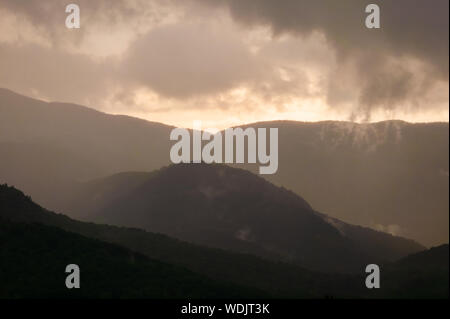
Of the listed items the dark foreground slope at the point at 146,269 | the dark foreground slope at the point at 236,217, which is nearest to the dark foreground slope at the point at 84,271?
the dark foreground slope at the point at 146,269

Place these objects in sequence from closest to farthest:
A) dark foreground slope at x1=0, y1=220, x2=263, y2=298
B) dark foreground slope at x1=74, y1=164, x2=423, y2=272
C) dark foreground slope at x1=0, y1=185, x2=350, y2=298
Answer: dark foreground slope at x1=0, y1=220, x2=263, y2=298 < dark foreground slope at x1=0, y1=185, x2=350, y2=298 < dark foreground slope at x1=74, y1=164, x2=423, y2=272

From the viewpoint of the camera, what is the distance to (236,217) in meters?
167

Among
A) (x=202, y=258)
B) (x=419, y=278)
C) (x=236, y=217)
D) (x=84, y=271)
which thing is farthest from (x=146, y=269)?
(x=236, y=217)

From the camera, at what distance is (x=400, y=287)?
79.3 meters

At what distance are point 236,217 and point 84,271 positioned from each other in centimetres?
10435

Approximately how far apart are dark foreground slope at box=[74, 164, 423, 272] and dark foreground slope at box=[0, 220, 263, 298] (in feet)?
227

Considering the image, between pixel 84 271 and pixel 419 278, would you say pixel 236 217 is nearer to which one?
pixel 419 278

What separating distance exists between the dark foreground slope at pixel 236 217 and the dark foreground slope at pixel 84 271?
6907 cm

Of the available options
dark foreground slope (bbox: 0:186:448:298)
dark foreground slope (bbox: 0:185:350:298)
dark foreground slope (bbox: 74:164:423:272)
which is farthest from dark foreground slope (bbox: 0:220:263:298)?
dark foreground slope (bbox: 74:164:423:272)

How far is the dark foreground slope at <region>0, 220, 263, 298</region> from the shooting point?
191 ft

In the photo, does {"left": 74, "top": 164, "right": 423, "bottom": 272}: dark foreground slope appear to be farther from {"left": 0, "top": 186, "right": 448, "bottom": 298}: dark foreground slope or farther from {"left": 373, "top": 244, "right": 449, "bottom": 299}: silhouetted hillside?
{"left": 0, "top": 186, "right": 448, "bottom": 298}: dark foreground slope

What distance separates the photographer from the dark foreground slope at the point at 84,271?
58.3 m
